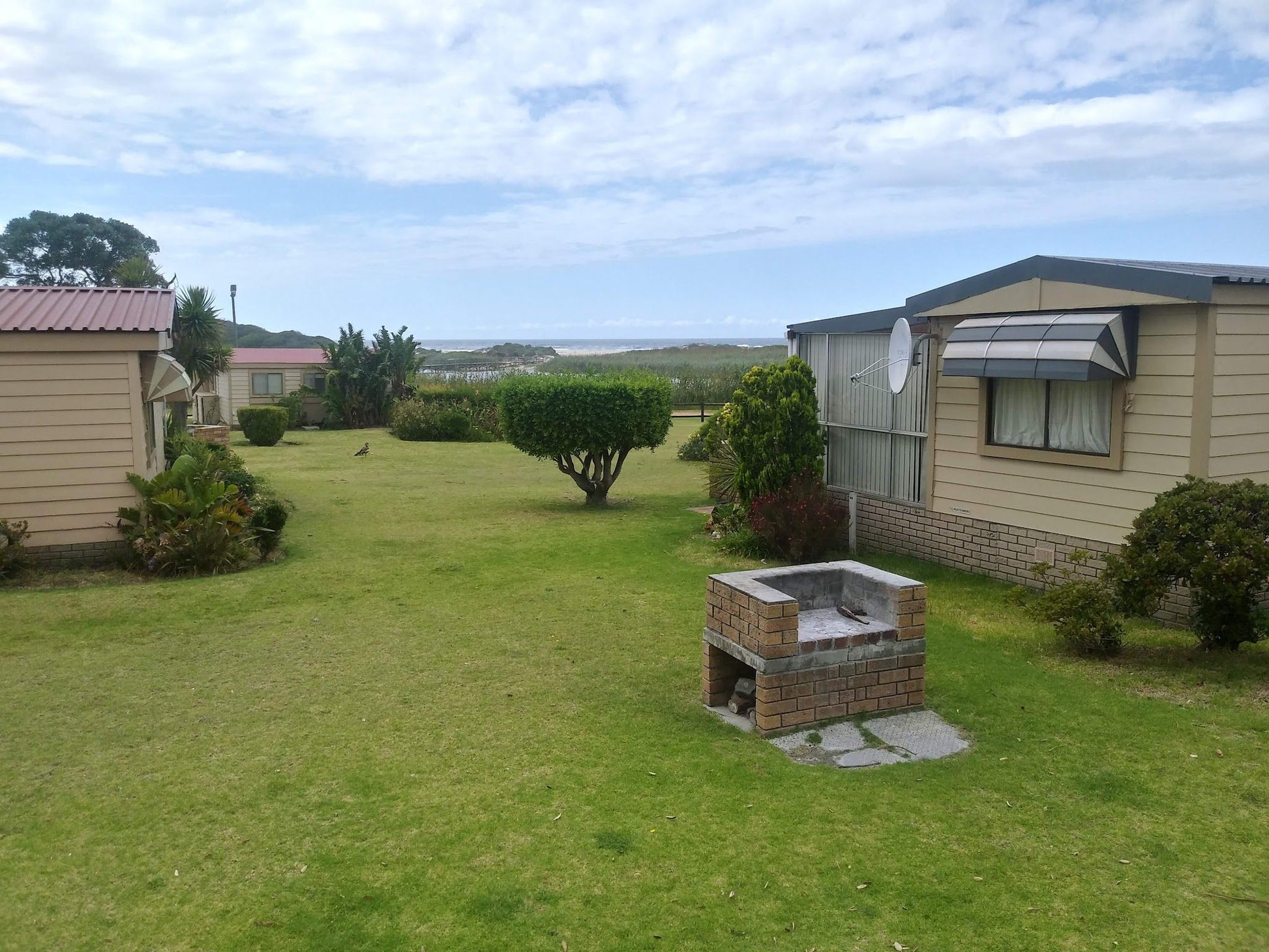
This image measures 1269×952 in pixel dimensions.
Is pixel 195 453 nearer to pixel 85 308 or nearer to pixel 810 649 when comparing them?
pixel 85 308

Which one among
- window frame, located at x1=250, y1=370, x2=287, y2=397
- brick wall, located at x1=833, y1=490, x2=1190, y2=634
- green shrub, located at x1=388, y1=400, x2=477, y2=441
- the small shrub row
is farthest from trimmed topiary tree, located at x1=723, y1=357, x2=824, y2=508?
window frame, located at x1=250, y1=370, x2=287, y2=397

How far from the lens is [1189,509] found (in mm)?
6914

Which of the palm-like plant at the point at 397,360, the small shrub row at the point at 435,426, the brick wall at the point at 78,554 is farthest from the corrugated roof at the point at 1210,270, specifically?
the palm-like plant at the point at 397,360

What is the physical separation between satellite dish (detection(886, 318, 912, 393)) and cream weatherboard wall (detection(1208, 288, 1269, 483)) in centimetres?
294

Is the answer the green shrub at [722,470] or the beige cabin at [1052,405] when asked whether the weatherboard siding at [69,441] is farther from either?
the beige cabin at [1052,405]

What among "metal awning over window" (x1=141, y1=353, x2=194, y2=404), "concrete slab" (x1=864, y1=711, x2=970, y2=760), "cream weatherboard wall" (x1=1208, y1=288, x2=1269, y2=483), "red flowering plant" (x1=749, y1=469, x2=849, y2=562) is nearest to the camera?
"concrete slab" (x1=864, y1=711, x2=970, y2=760)

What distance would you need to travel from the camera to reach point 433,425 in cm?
2856

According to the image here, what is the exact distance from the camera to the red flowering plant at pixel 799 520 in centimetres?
1106

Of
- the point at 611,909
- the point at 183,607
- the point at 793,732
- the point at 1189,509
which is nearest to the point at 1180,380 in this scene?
the point at 1189,509

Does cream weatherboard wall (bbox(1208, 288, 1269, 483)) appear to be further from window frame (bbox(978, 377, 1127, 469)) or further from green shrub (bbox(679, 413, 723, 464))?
green shrub (bbox(679, 413, 723, 464))

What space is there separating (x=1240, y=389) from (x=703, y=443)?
12131mm

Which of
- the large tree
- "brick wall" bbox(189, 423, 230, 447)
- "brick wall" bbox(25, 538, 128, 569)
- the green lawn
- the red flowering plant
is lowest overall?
the green lawn

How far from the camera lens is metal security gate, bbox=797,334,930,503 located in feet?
35.9

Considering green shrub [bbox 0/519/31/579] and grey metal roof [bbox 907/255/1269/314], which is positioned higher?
grey metal roof [bbox 907/255/1269/314]
